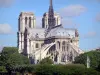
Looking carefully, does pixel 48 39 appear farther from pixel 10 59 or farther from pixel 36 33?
pixel 10 59

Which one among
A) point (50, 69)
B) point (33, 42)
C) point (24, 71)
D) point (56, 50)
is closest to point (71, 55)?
point (56, 50)

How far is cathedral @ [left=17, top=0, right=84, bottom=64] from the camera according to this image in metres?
133

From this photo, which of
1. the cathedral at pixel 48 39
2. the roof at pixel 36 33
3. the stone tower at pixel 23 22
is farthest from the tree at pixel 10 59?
the stone tower at pixel 23 22

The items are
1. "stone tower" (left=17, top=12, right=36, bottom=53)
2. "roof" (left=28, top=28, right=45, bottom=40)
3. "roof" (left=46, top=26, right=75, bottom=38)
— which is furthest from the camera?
"stone tower" (left=17, top=12, right=36, bottom=53)

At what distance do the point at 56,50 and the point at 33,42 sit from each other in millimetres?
14134

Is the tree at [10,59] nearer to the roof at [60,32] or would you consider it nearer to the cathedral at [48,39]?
the cathedral at [48,39]

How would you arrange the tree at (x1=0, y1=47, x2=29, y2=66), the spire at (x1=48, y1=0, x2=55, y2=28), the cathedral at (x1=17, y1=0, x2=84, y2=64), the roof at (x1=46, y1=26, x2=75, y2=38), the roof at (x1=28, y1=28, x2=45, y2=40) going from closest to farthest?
the tree at (x1=0, y1=47, x2=29, y2=66)
the cathedral at (x1=17, y1=0, x2=84, y2=64)
the roof at (x1=46, y1=26, x2=75, y2=38)
the roof at (x1=28, y1=28, x2=45, y2=40)
the spire at (x1=48, y1=0, x2=55, y2=28)

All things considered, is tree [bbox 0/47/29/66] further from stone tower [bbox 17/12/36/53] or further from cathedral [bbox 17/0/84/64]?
stone tower [bbox 17/12/36/53]

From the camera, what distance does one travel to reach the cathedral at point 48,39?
133 metres

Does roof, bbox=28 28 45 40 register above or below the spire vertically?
below

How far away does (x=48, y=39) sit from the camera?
143375mm

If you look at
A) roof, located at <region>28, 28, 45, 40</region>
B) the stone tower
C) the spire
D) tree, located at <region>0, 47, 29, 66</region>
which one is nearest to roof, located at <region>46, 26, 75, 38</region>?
roof, located at <region>28, 28, 45, 40</region>

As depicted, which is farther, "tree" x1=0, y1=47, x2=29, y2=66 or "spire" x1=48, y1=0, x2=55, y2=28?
"spire" x1=48, y1=0, x2=55, y2=28

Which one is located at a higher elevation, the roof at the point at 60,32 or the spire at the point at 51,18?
the spire at the point at 51,18
